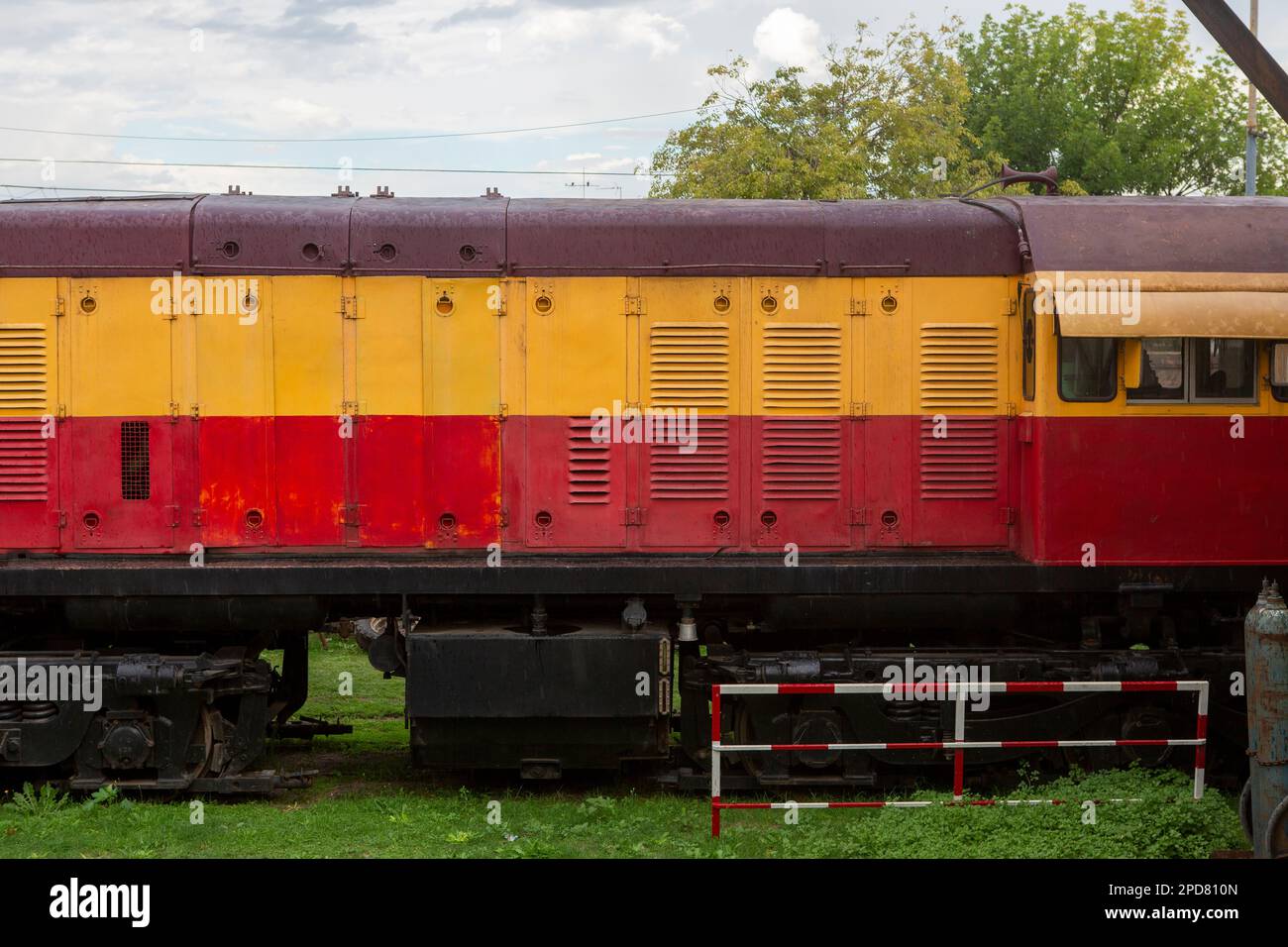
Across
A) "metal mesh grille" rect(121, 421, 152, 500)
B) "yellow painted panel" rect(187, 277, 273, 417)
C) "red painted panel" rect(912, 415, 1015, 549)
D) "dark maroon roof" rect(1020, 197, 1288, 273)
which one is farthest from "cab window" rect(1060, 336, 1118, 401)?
"metal mesh grille" rect(121, 421, 152, 500)

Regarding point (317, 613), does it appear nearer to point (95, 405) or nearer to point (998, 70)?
point (95, 405)

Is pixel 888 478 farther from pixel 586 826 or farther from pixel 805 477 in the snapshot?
pixel 586 826

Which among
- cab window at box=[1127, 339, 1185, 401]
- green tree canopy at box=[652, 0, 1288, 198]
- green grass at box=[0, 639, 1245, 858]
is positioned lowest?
green grass at box=[0, 639, 1245, 858]

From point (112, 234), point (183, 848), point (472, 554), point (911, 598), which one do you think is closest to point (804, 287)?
point (911, 598)

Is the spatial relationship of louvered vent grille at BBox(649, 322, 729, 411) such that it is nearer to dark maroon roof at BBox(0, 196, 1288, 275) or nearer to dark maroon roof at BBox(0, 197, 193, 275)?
dark maroon roof at BBox(0, 196, 1288, 275)

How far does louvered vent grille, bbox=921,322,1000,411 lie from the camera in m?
9.70

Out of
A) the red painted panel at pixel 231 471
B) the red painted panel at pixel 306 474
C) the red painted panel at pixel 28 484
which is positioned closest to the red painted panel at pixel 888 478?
the red painted panel at pixel 306 474

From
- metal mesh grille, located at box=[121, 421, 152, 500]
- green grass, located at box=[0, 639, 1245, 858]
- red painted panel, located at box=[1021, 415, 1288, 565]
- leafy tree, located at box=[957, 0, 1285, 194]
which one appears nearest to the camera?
green grass, located at box=[0, 639, 1245, 858]

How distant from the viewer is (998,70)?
1615 inches

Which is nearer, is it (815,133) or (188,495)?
(188,495)

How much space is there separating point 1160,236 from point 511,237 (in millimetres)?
4480

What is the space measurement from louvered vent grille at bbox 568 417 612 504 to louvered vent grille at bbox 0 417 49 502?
369 centimetres

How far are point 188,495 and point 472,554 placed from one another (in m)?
2.04

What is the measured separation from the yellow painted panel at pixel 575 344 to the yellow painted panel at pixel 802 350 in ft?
3.23
